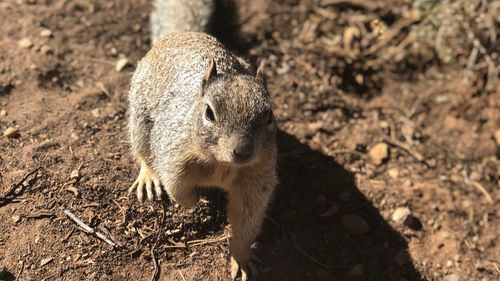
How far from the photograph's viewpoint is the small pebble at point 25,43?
6.16 m

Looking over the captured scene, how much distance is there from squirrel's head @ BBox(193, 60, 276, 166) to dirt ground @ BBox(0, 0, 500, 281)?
130cm

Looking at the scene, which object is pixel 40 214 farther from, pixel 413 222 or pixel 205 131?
pixel 413 222

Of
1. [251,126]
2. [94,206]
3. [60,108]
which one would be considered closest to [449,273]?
[251,126]

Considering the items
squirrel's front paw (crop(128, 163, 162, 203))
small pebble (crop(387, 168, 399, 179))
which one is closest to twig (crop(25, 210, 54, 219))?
squirrel's front paw (crop(128, 163, 162, 203))

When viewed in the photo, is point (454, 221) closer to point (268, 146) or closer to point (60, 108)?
point (268, 146)

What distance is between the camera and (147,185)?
16.8 feet

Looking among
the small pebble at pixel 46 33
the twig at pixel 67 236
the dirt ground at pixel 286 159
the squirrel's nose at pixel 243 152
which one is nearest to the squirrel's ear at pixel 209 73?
the squirrel's nose at pixel 243 152

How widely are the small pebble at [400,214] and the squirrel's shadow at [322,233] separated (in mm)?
116

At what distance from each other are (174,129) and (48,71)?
7.06 feet

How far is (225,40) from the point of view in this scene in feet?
23.0

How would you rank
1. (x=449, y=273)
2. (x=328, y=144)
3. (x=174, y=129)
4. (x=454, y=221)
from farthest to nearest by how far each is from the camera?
(x=328, y=144)
(x=454, y=221)
(x=449, y=273)
(x=174, y=129)

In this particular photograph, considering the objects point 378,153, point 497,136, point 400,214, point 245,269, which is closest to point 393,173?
point 378,153

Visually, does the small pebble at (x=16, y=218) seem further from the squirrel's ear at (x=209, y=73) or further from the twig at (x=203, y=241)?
the squirrel's ear at (x=209, y=73)

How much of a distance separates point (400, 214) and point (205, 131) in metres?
2.63
